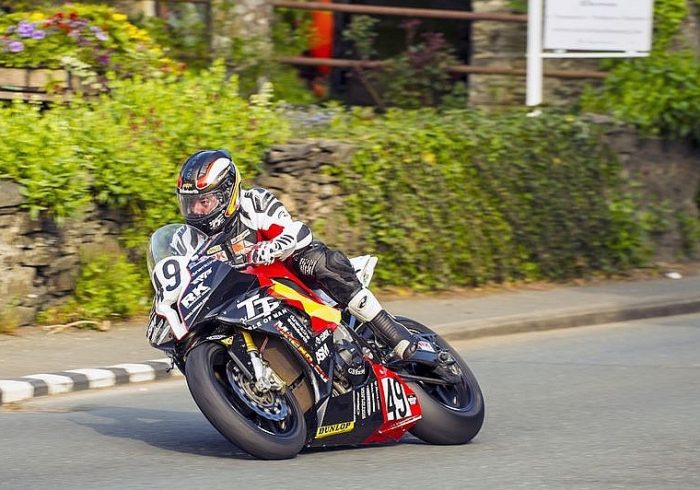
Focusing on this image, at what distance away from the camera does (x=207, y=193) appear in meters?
6.75

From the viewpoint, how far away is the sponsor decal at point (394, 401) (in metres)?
7.18

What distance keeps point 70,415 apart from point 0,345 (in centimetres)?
235

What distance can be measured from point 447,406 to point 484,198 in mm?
6454

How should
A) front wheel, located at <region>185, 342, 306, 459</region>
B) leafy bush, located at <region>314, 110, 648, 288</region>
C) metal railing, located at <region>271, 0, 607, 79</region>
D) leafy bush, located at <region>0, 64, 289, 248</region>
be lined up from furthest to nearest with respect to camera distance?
1. metal railing, located at <region>271, 0, 607, 79</region>
2. leafy bush, located at <region>314, 110, 648, 288</region>
3. leafy bush, located at <region>0, 64, 289, 248</region>
4. front wheel, located at <region>185, 342, 306, 459</region>

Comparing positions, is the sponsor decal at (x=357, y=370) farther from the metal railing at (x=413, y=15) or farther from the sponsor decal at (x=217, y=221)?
the metal railing at (x=413, y=15)

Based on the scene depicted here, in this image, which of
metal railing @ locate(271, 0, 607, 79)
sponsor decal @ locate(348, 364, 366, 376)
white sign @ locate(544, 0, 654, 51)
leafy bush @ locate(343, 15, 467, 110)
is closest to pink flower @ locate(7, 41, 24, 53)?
metal railing @ locate(271, 0, 607, 79)

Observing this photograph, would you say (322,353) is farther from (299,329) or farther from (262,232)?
(262,232)

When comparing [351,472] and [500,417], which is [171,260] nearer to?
[351,472]

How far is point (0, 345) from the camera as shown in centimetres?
1052

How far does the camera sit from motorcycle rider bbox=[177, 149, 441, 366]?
6.78m

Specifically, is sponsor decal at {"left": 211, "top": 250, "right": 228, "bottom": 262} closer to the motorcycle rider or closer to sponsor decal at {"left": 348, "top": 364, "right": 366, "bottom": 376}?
the motorcycle rider

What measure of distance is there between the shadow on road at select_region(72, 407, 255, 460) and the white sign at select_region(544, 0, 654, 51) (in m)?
8.64

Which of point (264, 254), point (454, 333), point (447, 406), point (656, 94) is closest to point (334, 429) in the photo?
point (447, 406)

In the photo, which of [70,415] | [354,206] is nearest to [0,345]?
[70,415]
